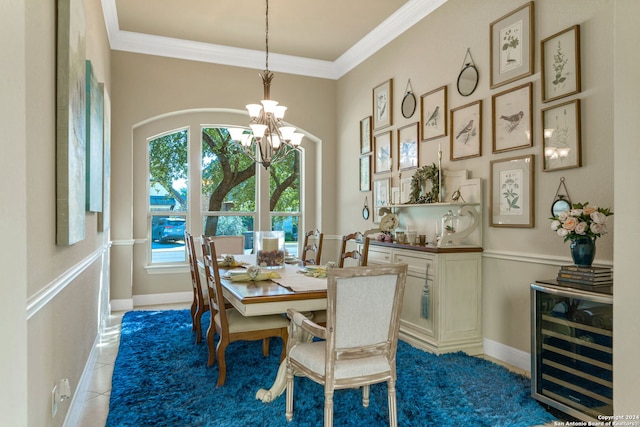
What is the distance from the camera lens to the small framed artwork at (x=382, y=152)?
4.98m

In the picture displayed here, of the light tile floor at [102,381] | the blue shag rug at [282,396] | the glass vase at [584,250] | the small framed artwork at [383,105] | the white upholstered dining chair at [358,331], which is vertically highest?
the small framed artwork at [383,105]

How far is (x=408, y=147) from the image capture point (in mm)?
4633

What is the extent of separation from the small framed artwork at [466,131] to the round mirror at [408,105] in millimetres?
652

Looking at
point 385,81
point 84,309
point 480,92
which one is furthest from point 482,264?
point 84,309

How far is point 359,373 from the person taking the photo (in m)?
2.11

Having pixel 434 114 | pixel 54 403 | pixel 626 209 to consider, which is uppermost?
pixel 434 114

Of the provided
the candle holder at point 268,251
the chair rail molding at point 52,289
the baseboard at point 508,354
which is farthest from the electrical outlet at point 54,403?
the baseboard at point 508,354

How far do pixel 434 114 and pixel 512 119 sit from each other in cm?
99

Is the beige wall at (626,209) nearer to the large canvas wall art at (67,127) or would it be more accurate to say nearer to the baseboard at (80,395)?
the large canvas wall art at (67,127)

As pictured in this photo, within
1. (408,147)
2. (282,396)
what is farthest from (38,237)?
(408,147)

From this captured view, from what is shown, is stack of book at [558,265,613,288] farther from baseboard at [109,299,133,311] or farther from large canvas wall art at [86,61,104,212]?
baseboard at [109,299,133,311]

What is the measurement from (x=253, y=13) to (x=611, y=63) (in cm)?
342

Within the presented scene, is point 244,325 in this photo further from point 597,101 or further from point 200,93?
point 200,93

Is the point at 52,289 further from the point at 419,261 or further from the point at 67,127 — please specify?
the point at 419,261
